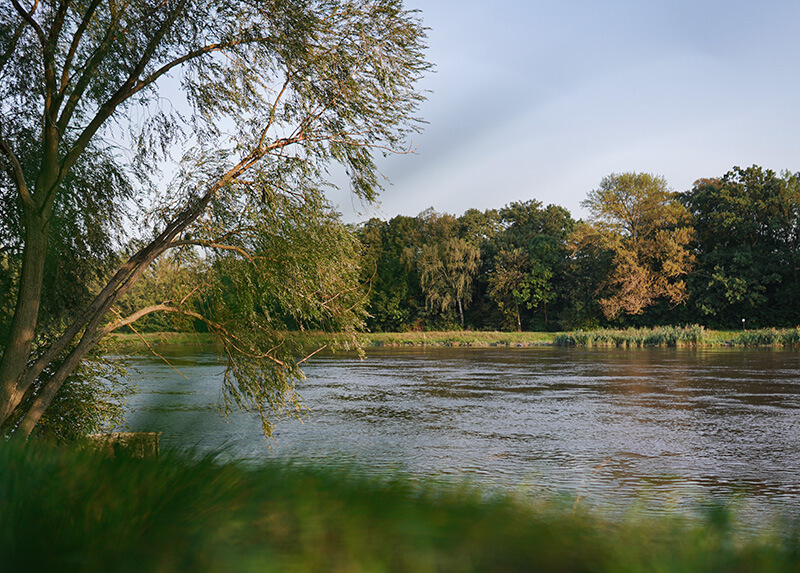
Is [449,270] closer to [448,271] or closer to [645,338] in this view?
[448,271]

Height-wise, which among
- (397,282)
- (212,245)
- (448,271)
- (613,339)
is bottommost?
(613,339)

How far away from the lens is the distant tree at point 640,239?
180 ft

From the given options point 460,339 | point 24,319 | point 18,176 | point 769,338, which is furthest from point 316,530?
point 460,339

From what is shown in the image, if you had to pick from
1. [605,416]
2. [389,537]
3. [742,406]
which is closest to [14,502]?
[389,537]

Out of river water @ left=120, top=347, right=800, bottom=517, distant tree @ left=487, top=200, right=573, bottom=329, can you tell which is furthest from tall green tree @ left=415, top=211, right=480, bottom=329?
river water @ left=120, top=347, right=800, bottom=517

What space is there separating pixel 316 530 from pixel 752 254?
2291 inches

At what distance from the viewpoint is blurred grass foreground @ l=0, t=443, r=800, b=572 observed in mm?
1979

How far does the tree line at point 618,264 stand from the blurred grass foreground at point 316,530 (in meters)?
46.0

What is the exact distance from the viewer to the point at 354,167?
834 centimetres

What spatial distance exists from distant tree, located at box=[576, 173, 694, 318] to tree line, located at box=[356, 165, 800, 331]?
9cm

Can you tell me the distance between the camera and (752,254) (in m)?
53.1

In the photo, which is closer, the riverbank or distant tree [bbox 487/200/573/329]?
the riverbank

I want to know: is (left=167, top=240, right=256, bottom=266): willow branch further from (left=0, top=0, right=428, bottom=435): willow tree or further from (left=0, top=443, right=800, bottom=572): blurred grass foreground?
(left=0, top=443, right=800, bottom=572): blurred grass foreground

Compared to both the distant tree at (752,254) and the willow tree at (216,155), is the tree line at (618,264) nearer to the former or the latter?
the distant tree at (752,254)
